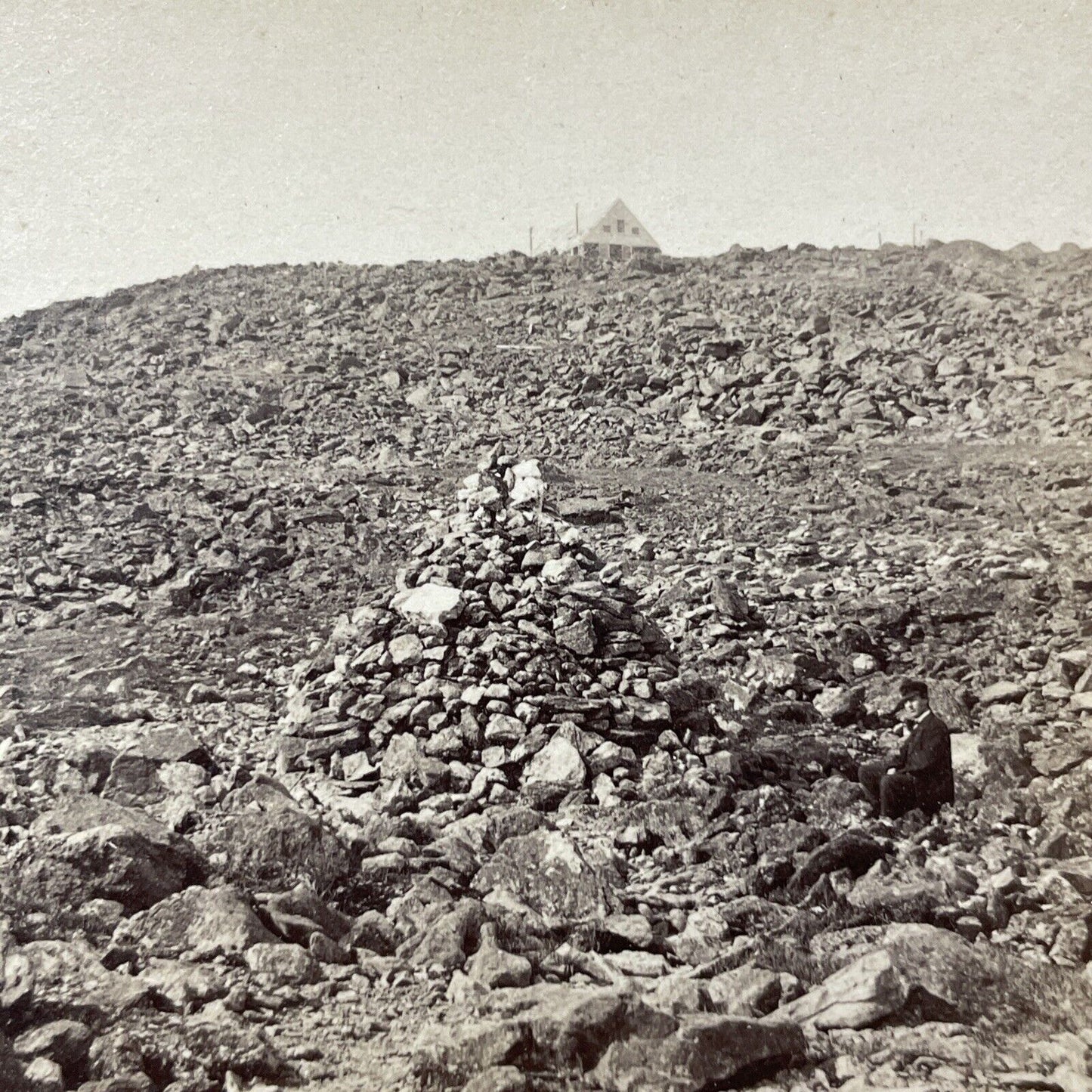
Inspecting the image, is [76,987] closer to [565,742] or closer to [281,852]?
[281,852]

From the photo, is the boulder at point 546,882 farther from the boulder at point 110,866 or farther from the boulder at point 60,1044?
the boulder at point 60,1044

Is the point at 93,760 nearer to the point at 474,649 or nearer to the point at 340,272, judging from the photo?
the point at 474,649

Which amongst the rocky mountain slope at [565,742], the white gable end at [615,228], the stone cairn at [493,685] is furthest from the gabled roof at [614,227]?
the stone cairn at [493,685]

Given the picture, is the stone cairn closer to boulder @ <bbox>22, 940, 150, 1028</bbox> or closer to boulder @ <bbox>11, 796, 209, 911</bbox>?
boulder @ <bbox>11, 796, 209, 911</bbox>

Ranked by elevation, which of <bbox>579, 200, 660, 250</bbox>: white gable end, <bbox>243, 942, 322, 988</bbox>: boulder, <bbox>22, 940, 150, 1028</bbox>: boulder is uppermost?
<bbox>579, 200, 660, 250</bbox>: white gable end

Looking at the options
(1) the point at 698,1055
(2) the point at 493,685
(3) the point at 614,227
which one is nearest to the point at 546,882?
(1) the point at 698,1055

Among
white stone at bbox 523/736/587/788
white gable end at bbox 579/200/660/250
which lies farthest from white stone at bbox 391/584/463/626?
white gable end at bbox 579/200/660/250
